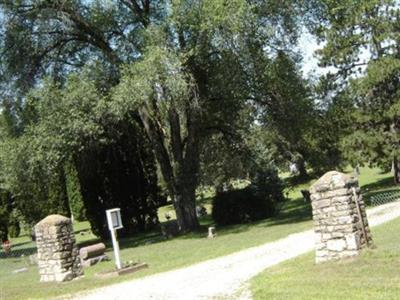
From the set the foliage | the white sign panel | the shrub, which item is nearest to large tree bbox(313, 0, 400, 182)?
the shrub

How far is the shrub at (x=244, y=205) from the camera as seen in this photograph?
28.9m

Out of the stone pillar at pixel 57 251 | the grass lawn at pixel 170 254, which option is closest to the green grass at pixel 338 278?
the grass lawn at pixel 170 254

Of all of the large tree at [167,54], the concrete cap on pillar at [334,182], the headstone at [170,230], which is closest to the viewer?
the concrete cap on pillar at [334,182]

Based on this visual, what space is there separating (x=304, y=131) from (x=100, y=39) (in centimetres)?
1007

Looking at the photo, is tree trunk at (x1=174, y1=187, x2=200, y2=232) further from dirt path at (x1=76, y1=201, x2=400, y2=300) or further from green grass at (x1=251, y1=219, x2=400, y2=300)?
green grass at (x1=251, y1=219, x2=400, y2=300)

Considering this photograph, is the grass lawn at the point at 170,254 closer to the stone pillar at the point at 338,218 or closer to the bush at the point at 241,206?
the bush at the point at 241,206

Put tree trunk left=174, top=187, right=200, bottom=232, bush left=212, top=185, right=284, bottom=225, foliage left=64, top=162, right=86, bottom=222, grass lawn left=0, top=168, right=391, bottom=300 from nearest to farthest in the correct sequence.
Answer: grass lawn left=0, top=168, right=391, bottom=300, tree trunk left=174, top=187, right=200, bottom=232, bush left=212, top=185, right=284, bottom=225, foliage left=64, top=162, right=86, bottom=222

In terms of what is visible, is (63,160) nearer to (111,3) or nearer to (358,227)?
(111,3)

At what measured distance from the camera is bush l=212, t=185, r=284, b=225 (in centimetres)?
2884

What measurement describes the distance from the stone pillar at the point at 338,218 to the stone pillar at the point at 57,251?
709 cm

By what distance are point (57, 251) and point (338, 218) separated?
307 inches

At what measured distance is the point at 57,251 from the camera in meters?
16.1

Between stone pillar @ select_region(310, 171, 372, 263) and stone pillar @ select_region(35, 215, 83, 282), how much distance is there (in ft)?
23.3

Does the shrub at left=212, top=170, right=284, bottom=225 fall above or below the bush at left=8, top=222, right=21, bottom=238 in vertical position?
below
